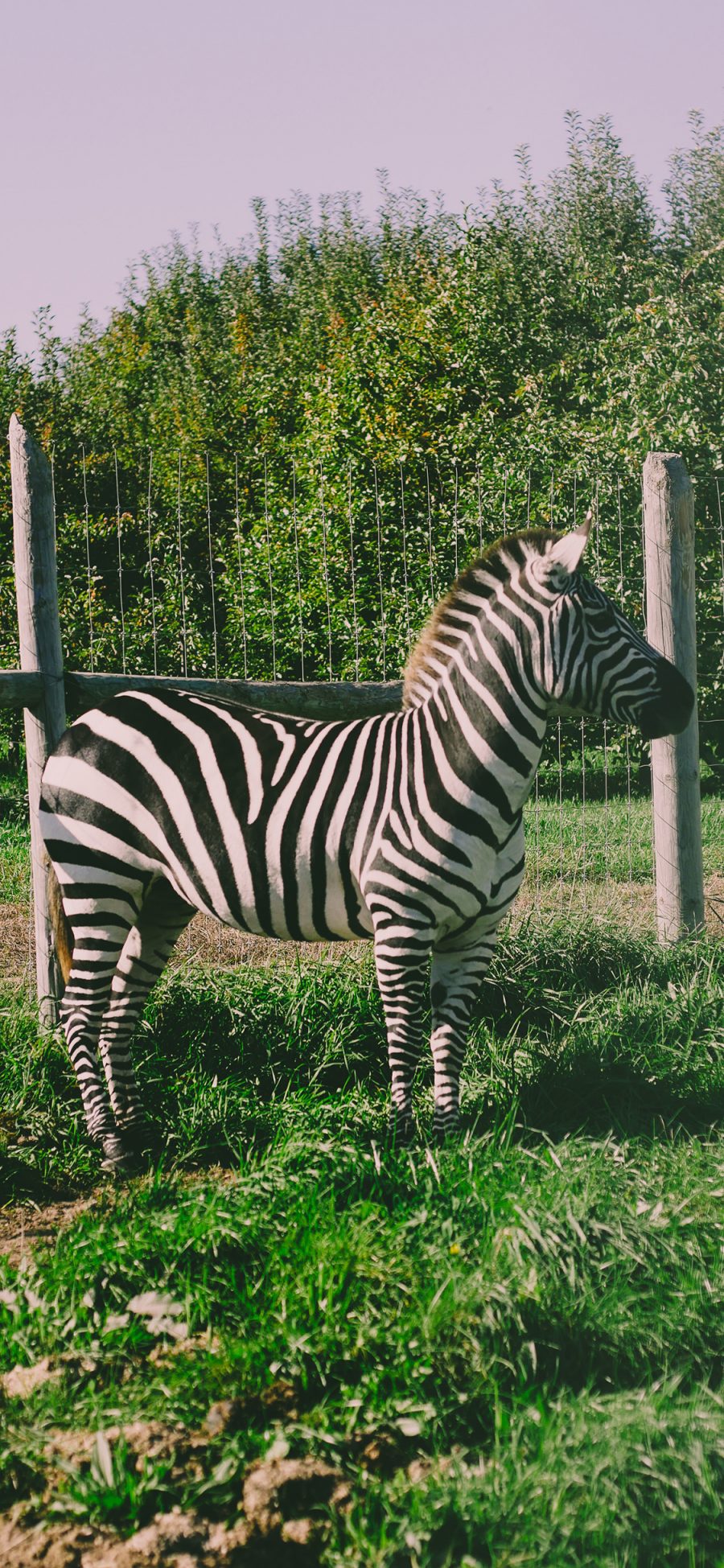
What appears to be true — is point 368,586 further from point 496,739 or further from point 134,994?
point 496,739

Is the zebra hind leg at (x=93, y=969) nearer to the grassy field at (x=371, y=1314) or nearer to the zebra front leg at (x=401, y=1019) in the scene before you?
the grassy field at (x=371, y=1314)

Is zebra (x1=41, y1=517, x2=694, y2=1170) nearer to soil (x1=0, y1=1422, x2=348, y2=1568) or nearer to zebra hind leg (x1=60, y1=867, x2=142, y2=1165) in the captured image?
zebra hind leg (x1=60, y1=867, x2=142, y2=1165)

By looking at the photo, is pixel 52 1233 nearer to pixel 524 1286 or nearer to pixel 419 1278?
pixel 419 1278

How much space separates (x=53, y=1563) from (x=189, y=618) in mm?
10172

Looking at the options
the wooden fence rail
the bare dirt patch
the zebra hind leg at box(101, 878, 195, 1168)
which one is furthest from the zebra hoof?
the wooden fence rail

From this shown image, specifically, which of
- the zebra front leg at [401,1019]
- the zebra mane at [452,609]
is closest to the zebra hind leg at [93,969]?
the zebra front leg at [401,1019]

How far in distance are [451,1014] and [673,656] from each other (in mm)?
2739

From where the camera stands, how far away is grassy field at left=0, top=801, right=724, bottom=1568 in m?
2.41

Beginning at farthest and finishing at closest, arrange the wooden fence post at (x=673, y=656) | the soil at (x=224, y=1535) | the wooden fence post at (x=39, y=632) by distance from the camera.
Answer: the wooden fence post at (x=673, y=656)
the wooden fence post at (x=39, y=632)
the soil at (x=224, y=1535)

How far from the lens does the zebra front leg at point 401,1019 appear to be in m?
4.04

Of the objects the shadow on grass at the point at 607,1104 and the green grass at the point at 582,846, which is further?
the green grass at the point at 582,846

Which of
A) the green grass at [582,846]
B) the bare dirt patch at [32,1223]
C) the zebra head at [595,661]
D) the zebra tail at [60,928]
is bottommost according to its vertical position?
the bare dirt patch at [32,1223]

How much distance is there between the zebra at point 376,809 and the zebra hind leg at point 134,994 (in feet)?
0.04

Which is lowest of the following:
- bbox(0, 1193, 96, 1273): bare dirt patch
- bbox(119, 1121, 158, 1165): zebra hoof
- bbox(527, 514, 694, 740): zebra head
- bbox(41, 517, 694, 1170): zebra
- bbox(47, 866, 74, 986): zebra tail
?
bbox(0, 1193, 96, 1273): bare dirt patch
